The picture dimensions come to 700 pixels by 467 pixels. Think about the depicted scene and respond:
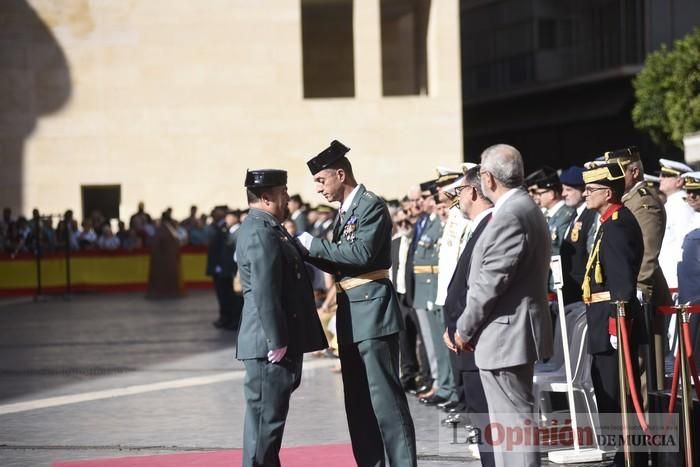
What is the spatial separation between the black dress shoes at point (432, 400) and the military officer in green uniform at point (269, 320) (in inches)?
157

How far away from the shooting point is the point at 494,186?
7.27 m

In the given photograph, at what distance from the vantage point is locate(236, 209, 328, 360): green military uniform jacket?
313 inches

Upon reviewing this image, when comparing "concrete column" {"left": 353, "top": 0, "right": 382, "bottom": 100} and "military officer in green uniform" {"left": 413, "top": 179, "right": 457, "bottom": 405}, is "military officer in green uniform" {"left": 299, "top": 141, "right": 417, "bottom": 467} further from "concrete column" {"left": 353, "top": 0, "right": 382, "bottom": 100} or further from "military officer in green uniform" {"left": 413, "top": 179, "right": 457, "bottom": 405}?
"concrete column" {"left": 353, "top": 0, "right": 382, "bottom": 100}

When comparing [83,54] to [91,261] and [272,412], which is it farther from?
[272,412]

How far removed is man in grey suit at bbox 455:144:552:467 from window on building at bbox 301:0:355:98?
37.3 metres

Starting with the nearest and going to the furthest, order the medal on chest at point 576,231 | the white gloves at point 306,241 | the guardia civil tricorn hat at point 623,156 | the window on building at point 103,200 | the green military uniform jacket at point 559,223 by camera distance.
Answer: the white gloves at point 306,241 < the guardia civil tricorn hat at point 623,156 < the medal on chest at point 576,231 < the green military uniform jacket at point 559,223 < the window on building at point 103,200

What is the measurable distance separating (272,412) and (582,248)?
3.17 m

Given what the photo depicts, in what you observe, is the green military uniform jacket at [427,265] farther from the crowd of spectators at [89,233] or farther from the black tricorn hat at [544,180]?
the crowd of spectators at [89,233]

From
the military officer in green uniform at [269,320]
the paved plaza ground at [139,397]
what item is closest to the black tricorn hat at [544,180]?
the paved plaza ground at [139,397]

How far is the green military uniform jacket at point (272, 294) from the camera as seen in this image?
26.1 ft

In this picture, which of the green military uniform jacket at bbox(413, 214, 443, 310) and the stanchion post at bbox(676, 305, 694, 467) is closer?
the stanchion post at bbox(676, 305, 694, 467)

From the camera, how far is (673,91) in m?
41.8

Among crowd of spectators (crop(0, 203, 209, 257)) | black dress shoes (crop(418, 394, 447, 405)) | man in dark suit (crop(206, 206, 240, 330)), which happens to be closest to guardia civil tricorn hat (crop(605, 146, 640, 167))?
black dress shoes (crop(418, 394, 447, 405))

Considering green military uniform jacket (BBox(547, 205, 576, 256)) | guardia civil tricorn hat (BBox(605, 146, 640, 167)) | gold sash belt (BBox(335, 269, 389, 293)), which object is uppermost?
guardia civil tricorn hat (BBox(605, 146, 640, 167))
